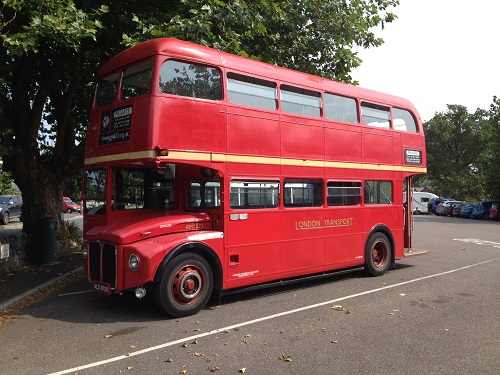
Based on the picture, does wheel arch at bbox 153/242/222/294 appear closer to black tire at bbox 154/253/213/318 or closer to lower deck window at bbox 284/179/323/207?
black tire at bbox 154/253/213/318

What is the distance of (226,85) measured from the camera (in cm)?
718

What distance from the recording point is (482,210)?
34.1 m

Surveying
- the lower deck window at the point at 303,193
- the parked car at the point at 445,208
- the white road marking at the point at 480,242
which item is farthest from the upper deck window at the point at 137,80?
the parked car at the point at 445,208

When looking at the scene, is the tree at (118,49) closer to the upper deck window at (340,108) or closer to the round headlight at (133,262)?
the upper deck window at (340,108)

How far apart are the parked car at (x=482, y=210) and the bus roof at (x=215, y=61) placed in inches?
1163

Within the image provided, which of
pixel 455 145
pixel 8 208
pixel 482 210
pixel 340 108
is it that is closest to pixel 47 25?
pixel 340 108

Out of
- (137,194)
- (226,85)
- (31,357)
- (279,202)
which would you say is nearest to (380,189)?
(279,202)

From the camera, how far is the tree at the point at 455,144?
51781 millimetres

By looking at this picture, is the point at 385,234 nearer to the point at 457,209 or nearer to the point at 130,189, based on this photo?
the point at 130,189

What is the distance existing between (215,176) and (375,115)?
15.0 ft

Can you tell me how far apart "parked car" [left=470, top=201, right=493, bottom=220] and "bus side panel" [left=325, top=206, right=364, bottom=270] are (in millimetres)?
29312

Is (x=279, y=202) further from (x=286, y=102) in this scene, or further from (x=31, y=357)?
(x=31, y=357)

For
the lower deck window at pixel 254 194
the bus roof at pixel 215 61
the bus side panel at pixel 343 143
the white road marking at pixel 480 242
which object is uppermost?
the bus roof at pixel 215 61

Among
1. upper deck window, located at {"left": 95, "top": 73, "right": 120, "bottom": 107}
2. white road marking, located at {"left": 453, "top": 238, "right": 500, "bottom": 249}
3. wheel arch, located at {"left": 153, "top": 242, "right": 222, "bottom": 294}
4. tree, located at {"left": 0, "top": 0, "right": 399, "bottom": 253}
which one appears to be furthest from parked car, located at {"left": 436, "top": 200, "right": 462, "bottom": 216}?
upper deck window, located at {"left": 95, "top": 73, "right": 120, "bottom": 107}
